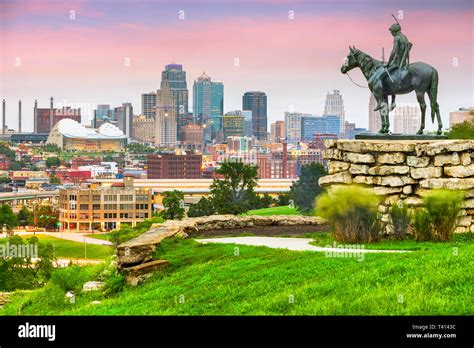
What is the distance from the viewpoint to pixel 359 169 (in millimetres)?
10273

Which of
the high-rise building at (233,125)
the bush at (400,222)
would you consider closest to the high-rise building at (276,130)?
the high-rise building at (233,125)

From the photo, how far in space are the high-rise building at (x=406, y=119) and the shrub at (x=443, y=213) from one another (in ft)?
25.3

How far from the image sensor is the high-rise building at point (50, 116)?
124 ft

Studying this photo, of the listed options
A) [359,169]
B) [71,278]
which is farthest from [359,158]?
[71,278]

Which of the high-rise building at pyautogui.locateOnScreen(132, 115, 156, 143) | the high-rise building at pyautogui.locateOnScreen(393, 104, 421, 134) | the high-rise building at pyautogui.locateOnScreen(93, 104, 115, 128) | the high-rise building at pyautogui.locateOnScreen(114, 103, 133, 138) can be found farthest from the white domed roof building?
the high-rise building at pyautogui.locateOnScreen(393, 104, 421, 134)

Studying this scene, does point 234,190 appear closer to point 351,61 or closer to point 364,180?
point 351,61

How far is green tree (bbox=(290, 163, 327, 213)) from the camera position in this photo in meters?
20.9

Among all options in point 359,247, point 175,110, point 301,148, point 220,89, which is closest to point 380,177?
point 359,247

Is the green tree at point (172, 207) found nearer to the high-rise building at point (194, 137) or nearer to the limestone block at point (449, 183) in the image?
the limestone block at point (449, 183)

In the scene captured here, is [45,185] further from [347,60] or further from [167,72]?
[347,60]

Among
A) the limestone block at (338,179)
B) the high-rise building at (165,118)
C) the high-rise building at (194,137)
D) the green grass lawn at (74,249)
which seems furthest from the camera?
the high-rise building at (194,137)

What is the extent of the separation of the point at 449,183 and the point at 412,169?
408 millimetres

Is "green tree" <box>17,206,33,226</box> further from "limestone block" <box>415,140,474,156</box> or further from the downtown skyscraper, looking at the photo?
"limestone block" <box>415,140,474,156</box>

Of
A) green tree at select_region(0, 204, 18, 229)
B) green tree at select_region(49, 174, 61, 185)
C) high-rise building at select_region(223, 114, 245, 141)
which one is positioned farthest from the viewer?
green tree at select_region(49, 174, 61, 185)
